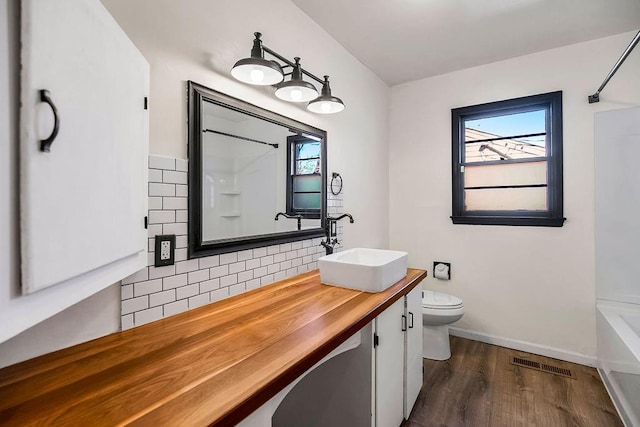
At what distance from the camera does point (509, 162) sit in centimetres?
268

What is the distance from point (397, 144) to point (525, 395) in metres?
2.33

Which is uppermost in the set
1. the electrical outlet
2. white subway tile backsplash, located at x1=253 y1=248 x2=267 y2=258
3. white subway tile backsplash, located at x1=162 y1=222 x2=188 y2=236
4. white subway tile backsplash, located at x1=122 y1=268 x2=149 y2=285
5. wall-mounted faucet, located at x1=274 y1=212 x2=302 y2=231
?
wall-mounted faucet, located at x1=274 y1=212 x2=302 y2=231

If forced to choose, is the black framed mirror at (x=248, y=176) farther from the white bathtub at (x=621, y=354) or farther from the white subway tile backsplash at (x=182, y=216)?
the white bathtub at (x=621, y=354)

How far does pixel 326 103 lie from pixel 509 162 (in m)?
1.87

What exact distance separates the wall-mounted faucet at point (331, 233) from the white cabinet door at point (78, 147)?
1.27 meters

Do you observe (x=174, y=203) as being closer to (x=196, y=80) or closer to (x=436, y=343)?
(x=196, y=80)

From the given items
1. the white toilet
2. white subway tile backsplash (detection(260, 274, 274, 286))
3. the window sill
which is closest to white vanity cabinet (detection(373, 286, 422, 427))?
the white toilet

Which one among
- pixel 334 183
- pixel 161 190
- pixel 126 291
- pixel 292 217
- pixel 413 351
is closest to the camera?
pixel 126 291

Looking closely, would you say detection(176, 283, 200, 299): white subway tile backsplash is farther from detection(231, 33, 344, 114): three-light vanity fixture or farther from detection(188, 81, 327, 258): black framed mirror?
detection(231, 33, 344, 114): three-light vanity fixture

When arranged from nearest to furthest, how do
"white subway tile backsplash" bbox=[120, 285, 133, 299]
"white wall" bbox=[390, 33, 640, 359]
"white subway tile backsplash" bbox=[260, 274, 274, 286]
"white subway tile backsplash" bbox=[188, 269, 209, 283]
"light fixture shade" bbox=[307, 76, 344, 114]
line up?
Result: "white subway tile backsplash" bbox=[120, 285, 133, 299] → "white subway tile backsplash" bbox=[188, 269, 209, 283] → "white subway tile backsplash" bbox=[260, 274, 274, 286] → "light fixture shade" bbox=[307, 76, 344, 114] → "white wall" bbox=[390, 33, 640, 359]

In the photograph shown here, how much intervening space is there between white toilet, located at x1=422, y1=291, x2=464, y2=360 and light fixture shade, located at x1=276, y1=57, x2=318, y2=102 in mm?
1782

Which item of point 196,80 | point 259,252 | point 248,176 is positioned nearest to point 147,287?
point 259,252

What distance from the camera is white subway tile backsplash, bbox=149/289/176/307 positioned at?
1.17 metres

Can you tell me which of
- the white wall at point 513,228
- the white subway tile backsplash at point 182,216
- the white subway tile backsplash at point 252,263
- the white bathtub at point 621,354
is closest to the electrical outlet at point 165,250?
the white subway tile backsplash at point 182,216
